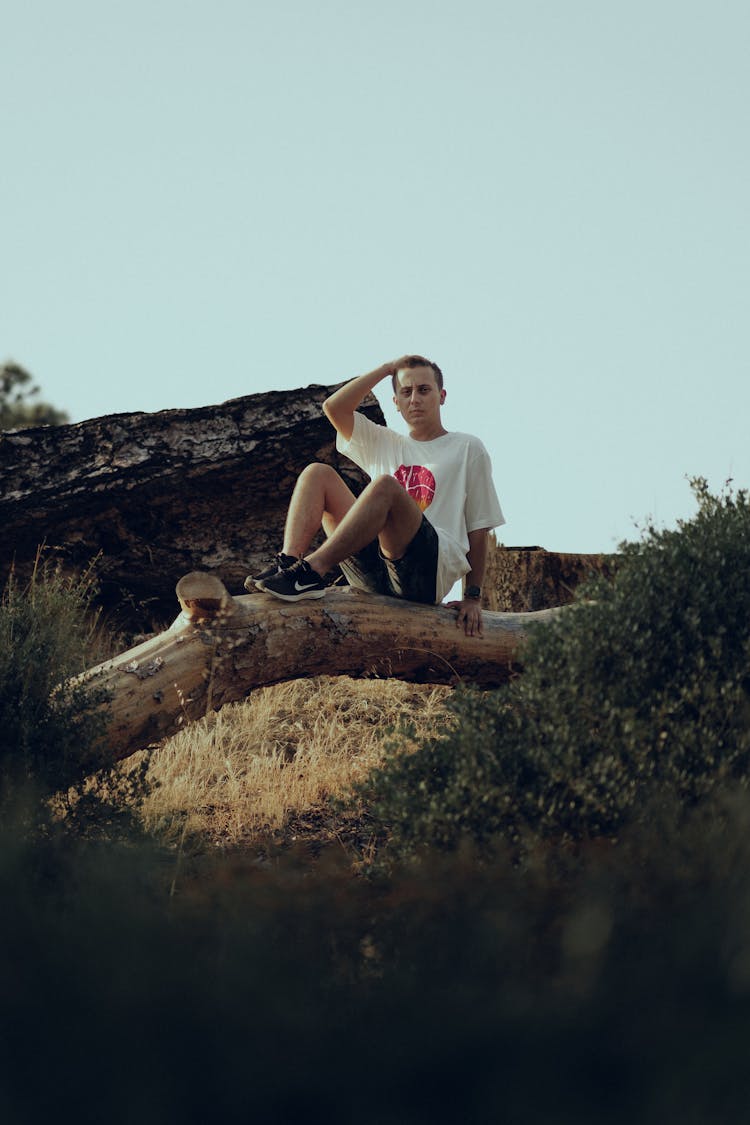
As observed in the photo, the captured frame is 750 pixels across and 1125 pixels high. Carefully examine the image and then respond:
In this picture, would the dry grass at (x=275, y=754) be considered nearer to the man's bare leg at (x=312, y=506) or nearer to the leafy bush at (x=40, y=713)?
the leafy bush at (x=40, y=713)

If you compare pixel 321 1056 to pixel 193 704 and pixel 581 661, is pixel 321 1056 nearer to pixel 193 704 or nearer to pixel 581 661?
pixel 581 661

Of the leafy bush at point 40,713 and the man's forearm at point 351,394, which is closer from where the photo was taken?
the leafy bush at point 40,713

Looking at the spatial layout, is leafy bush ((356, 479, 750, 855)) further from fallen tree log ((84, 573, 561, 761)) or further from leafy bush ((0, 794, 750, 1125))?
fallen tree log ((84, 573, 561, 761))

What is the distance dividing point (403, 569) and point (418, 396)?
1.13 m

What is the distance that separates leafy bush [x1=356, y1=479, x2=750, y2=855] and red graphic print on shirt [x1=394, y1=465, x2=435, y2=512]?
1.83m

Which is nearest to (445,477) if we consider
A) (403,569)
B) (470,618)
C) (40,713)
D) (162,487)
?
(403,569)

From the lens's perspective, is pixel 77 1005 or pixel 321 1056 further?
pixel 77 1005

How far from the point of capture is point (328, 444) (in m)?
9.20

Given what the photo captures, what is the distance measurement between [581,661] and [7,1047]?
109 inches

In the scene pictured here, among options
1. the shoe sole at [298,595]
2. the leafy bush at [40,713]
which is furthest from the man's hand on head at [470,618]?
the leafy bush at [40,713]

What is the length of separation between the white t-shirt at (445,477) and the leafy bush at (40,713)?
2.17 metres

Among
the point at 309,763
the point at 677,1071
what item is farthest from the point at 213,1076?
the point at 309,763

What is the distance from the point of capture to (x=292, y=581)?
6.06 metres

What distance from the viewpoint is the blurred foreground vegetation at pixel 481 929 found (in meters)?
2.53
